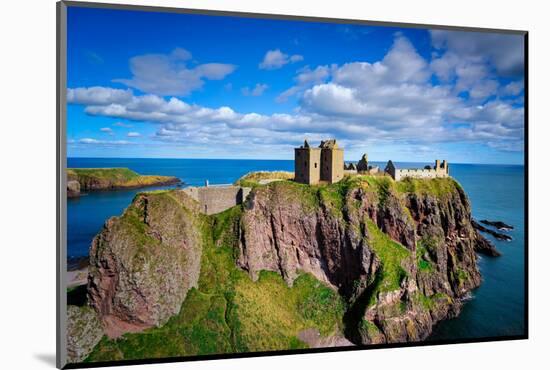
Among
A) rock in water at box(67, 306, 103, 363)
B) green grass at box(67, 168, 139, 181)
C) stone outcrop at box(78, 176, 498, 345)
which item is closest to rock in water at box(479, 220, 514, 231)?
stone outcrop at box(78, 176, 498, 345)

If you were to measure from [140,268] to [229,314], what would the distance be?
3546 mm

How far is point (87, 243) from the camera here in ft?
49.1

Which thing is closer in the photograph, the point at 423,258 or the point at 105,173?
the point at 105,173

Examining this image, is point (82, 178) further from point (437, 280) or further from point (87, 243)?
point (437, 280)

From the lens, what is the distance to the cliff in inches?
482

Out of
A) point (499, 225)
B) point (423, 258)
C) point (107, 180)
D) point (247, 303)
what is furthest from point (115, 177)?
point (499, 225)

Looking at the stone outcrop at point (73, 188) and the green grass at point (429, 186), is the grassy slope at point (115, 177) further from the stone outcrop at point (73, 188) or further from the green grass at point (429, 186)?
the green grass at point (429, 186)

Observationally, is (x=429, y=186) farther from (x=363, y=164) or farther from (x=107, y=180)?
(x=107, y=180)

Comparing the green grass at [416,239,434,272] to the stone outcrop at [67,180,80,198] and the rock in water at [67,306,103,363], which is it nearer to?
the rock in water at [67,306,103,363]

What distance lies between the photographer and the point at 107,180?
616 inches

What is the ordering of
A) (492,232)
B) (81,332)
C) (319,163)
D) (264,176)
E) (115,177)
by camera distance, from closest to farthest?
(81,332) < (115,177) < (319,163) < (264,176) < (492,232)

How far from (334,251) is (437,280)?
205 inches

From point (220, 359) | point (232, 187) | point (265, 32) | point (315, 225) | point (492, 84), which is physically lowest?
point (220, 359)

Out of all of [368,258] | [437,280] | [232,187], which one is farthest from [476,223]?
[232,187]
